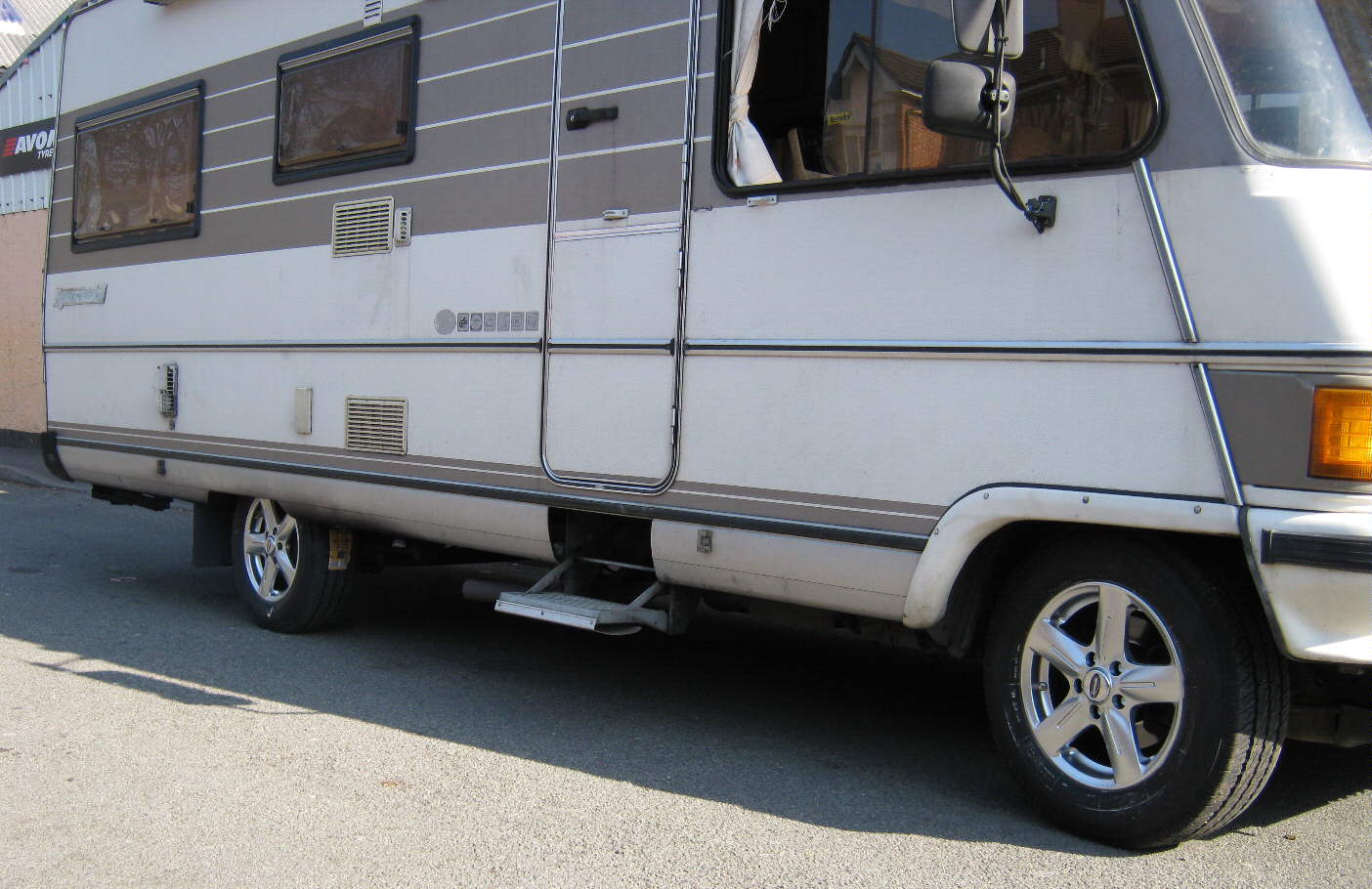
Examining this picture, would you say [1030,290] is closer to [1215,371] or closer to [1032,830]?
[1215,371]

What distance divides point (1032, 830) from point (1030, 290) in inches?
64.8

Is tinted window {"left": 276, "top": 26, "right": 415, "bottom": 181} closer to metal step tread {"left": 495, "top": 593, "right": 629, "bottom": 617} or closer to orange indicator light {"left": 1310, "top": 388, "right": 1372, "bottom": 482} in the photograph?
metal step tread {"left": 495, "top": 593, "right": 629, "bottom": 617}

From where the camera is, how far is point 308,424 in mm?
6449

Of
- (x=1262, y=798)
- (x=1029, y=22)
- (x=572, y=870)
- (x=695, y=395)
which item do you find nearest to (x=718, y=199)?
(x=695, y=395)

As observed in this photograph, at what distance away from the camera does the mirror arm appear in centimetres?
372

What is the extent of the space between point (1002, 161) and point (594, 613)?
2282mm

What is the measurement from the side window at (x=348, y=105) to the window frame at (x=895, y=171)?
1867mm

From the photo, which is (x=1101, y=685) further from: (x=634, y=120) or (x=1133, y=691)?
(x=634, y=120)

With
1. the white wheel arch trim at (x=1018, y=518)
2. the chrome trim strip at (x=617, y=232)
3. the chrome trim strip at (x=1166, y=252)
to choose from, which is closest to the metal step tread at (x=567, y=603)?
the white wheel arch trim at (x=1018, y=518)

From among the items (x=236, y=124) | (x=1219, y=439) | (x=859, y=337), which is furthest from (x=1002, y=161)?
(x=236, y=124)

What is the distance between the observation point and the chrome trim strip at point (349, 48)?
20.2ft

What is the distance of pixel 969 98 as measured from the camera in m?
3.76

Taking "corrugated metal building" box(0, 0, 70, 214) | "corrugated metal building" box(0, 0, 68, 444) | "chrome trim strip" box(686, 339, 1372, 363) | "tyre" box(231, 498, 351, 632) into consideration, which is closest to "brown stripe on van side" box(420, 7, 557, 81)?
"chrome trim strip" box(686, 339, 1372, 363)

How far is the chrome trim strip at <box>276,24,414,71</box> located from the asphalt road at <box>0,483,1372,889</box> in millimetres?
2929
